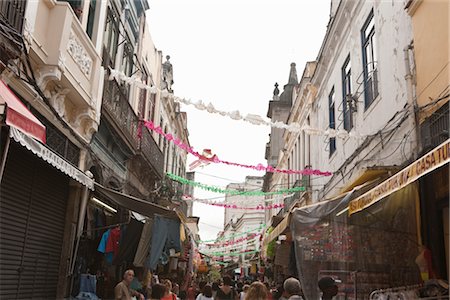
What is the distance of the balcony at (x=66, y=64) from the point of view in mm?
8312

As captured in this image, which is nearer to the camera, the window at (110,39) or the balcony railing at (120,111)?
the balcony railing at (120,111)

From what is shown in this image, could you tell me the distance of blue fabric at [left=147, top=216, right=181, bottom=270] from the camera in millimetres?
10180

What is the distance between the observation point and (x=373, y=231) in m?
8.70

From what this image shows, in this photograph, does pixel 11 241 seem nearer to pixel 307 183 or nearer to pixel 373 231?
pixel 373 231

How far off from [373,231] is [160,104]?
15212 mm

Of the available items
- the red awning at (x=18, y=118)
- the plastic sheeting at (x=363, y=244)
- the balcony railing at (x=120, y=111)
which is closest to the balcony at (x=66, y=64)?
the balcony railing at (x=120, y=111)

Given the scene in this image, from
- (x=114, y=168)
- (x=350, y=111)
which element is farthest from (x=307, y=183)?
(x=114, y=168)

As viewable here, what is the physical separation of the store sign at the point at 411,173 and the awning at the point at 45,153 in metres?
4.64

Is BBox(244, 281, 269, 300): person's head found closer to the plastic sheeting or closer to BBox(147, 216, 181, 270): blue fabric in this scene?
the plastic sheeting

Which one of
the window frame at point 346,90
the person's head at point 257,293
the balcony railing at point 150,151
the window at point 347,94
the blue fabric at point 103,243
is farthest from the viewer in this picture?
the balcony railing at point 150,151

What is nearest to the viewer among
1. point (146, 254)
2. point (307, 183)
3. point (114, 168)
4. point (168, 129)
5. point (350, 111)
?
point (146, 254)

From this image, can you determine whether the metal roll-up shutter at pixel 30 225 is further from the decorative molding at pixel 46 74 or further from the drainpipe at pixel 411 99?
the drainpipe at pixel 411 99

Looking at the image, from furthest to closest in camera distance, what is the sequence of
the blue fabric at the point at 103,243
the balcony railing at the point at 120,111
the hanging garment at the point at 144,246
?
the balcony railing at the point at 120,111 < the blue fabric at the point at 103,243 < the hanging garment at the point at 144,246

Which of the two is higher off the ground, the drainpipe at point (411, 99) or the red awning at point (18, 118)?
the drainpipe at point (411, 99)
